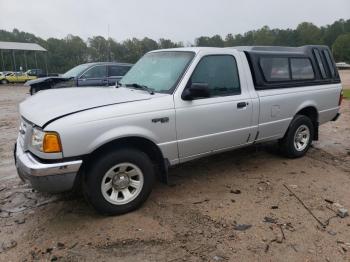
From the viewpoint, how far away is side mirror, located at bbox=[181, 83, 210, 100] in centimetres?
415

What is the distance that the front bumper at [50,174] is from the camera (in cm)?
341

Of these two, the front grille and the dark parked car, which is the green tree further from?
the front grille

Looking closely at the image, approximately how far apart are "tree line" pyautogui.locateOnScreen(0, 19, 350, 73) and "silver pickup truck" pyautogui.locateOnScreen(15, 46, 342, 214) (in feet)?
210

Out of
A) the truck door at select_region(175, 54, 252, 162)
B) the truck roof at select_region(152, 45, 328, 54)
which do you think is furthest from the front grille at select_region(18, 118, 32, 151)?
the truck roof at select_region(152, 45, 328, 54)

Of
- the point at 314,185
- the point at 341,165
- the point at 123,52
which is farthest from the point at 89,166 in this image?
the point at 123,52

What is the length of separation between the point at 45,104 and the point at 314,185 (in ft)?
12.0

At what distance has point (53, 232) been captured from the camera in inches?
143

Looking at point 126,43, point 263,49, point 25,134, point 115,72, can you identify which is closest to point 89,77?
point 115,72

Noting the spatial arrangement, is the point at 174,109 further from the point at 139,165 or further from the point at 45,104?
the point at 45,104

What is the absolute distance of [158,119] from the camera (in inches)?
159

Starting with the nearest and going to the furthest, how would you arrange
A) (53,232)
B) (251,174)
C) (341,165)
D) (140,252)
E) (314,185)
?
(140,252), (53,232), (314,185), (251,174), (341,165)

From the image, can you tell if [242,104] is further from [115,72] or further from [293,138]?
[115,72]

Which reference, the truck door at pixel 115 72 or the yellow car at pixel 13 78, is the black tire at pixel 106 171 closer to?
the truck door at pixel 115 72

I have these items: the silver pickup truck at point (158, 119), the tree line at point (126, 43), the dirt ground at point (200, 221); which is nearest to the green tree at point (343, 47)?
the tree line at point (126, 43)
